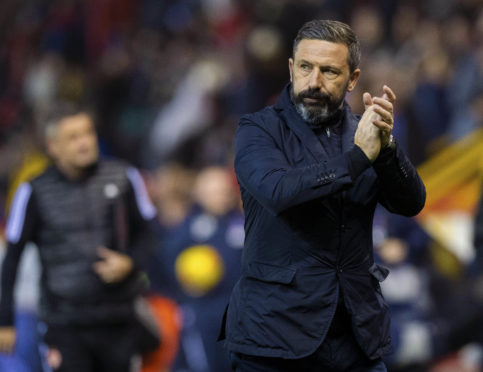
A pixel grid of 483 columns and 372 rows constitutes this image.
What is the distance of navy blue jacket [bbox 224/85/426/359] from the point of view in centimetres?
379

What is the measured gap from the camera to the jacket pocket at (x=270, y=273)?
380 centimetres

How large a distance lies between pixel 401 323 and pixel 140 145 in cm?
575

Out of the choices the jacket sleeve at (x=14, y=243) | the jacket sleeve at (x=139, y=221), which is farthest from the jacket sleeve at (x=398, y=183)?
the jacket sleeve at (x=14, y=243)

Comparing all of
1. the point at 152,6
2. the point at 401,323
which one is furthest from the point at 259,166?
the point at 152,6

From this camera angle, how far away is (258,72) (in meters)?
10.2

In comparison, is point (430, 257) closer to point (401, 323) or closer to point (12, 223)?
point (401, 323)

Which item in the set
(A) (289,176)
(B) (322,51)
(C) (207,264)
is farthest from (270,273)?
(C) (207,264)

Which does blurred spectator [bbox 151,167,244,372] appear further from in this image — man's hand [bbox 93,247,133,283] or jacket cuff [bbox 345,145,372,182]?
jacket cuff [bbox 345,145,372,182]

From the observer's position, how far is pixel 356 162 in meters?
3.63

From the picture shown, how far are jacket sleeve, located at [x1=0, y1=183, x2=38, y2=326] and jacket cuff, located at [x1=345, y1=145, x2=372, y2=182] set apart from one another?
9.75 ft

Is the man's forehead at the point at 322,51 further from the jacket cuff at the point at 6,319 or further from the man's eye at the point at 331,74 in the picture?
the jacket cuff at the point at 6,319

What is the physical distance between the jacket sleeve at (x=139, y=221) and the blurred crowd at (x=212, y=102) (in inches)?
49.2

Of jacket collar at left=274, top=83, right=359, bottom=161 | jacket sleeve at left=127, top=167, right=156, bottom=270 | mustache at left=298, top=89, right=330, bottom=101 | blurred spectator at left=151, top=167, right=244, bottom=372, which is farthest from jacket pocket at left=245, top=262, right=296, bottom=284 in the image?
blurred spectator at left=151, top=167, right=244, bottom=372

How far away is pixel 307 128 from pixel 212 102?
7.77 meters
